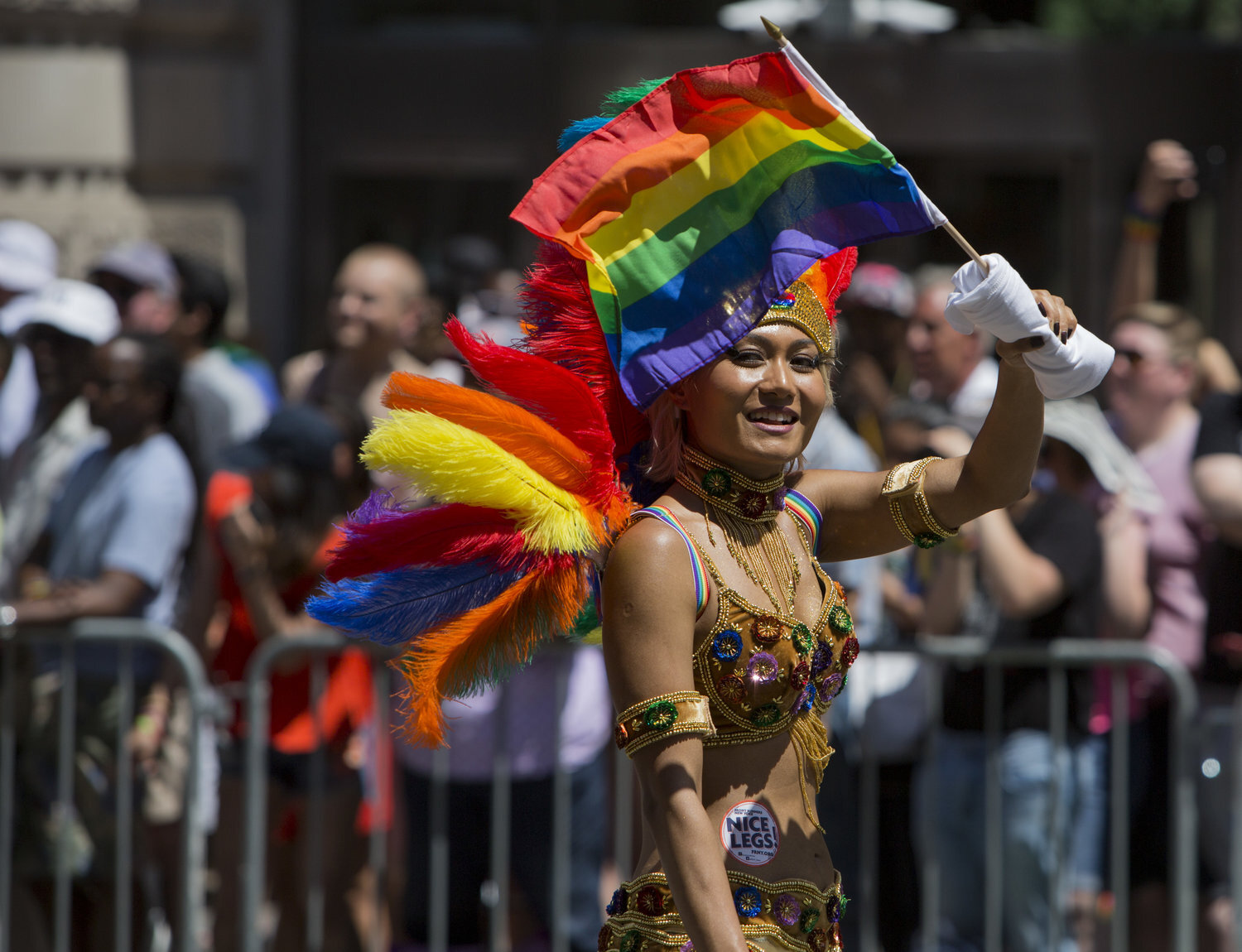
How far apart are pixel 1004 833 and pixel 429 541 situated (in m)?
2.49

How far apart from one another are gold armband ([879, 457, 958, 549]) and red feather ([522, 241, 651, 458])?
0.47 metres

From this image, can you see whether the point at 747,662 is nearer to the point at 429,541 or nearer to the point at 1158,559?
the point at 429,541

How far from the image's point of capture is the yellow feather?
2.40 meters

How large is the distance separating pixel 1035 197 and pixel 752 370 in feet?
25.1

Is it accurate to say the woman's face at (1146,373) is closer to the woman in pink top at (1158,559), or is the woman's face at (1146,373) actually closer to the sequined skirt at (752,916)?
the woman in pink top at (1158,559)

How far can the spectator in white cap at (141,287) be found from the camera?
5.86 meters

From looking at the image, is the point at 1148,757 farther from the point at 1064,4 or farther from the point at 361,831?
the point at 1064,4

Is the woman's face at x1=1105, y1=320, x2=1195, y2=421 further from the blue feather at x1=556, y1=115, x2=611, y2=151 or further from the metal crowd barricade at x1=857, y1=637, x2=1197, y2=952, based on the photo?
the blue feather at x1=556, y1=115, x2=611, y2=151

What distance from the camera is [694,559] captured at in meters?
2.48

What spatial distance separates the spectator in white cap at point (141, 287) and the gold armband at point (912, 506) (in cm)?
383

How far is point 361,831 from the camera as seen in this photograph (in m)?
4.64

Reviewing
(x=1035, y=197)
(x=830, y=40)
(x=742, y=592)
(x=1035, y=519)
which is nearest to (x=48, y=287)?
(x=1035, y=519)

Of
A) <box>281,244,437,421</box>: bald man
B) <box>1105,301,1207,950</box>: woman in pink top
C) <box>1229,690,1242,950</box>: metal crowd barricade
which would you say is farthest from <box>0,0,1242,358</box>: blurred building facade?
<box>1229,690,1242,950</box>: metal crowd barricade

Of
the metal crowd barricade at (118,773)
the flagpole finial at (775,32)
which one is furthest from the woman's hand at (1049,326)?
the metal crowd barricade at (118,773)
